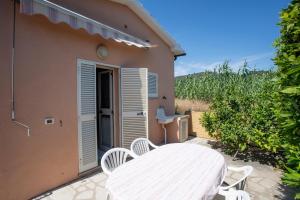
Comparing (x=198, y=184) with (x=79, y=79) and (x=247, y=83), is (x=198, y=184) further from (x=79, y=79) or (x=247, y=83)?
(x=247, y=83)

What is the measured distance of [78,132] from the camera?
532 centimetres

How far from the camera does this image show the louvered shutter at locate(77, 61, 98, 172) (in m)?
5.36

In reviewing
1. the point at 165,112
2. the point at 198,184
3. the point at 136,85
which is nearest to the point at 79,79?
the point at 136,85

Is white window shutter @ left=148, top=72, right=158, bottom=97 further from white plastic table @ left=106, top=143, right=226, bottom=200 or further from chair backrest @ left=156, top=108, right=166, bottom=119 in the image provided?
white plastic table @ left=106, top=143, right=226, bottom=200

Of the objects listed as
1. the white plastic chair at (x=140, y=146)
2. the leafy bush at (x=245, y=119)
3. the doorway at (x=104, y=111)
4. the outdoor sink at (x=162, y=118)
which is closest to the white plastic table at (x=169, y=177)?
the white plastic chair at (x=140, y=146)

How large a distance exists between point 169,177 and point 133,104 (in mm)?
4301

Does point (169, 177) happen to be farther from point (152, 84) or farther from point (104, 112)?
point (152, 84)

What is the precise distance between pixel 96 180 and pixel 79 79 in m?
3.00

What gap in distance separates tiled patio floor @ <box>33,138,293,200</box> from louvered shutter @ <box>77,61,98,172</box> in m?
0.57

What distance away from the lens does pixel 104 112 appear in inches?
295

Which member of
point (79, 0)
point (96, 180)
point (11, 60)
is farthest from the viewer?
point (79, 0)

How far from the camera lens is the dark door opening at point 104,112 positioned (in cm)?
711

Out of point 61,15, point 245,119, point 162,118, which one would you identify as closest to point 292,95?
point 245,119

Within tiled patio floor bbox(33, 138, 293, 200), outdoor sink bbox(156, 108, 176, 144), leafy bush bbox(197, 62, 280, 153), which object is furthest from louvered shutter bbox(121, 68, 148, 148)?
leafy bush bbox(197, 62, 280, 153)
